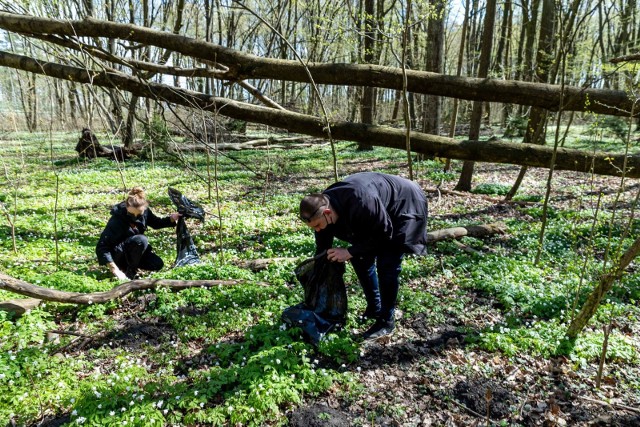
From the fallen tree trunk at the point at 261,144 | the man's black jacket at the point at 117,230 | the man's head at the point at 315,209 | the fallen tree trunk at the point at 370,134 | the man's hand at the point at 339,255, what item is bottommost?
the man's black jacket at the point at 117,230

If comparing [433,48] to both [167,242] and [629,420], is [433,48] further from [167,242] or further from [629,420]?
[629,420]

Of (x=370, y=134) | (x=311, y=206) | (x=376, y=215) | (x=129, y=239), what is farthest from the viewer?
(x=370, y=134)

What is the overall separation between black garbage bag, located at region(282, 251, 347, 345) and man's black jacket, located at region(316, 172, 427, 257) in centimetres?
24

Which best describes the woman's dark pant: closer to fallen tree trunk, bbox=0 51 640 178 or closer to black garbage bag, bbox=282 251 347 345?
fallen tree trunk, bbox=0 51 640 178

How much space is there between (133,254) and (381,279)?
3.70 metres

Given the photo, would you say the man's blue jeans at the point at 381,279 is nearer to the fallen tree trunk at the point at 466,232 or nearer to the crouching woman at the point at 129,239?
the fallen tree trunk at the point at 466,232

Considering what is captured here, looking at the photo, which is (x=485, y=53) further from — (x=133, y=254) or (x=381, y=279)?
Result: (x=133, y=254)

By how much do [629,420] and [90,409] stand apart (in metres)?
4.55

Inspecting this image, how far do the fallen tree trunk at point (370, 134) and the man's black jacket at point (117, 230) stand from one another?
1926 mm

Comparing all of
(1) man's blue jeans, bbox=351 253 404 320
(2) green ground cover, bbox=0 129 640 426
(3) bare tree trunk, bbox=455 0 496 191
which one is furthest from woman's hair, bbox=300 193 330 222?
(3) bare tree trunk, bbox=455 0 496 191

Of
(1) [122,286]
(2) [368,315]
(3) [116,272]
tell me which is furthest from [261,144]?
(2) [368,315]

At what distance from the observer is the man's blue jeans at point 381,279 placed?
420 centimetres

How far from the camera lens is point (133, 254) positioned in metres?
5.75

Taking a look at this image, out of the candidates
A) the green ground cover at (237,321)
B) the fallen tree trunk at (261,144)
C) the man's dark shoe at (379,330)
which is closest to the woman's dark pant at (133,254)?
the green ground cover at (237,321)
